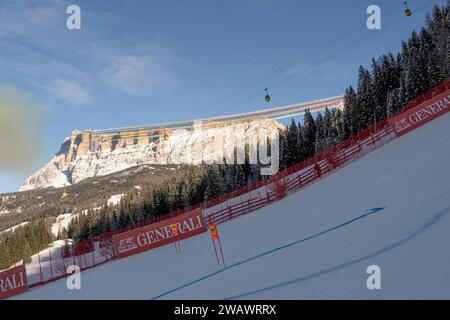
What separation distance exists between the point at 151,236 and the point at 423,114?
75.4 ft

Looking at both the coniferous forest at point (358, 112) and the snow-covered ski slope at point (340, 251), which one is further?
the coniferous forest at point (358, 112)

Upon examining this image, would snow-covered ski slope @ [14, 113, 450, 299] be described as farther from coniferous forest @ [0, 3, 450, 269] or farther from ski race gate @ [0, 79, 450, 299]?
coniferous forest @ [0, 3, 450, 269]

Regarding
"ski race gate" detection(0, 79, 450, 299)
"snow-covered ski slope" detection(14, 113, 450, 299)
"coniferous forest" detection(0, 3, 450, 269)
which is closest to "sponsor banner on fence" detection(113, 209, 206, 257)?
"ski race gate" detection(0, 79, 450, 299)

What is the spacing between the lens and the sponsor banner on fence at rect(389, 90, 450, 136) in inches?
1119

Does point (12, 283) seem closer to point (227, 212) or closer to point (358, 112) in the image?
point (227, 212)

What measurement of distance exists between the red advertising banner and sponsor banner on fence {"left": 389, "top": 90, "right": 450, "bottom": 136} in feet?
98.6

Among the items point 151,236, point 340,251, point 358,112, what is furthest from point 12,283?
point 358,112

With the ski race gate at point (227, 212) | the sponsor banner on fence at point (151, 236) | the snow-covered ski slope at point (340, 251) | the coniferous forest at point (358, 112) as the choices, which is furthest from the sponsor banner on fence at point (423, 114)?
the coniferous forest at point (358, 112)

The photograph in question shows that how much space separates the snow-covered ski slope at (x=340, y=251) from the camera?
6472mm

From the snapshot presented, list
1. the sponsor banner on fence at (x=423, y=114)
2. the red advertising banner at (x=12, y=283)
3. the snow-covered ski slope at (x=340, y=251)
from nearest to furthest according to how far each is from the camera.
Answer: the snow-covered ski slope at (x=340, y=251), the red advertising banner at (x=12, y=283), the sponsor banner on fence at (x=423, y=114)

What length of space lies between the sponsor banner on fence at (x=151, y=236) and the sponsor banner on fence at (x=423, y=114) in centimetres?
1856

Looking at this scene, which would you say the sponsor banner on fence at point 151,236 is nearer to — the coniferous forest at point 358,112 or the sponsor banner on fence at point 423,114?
the sponsor banner on fence at point 423,114

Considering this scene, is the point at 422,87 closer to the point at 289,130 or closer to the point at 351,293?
the point at 289,130

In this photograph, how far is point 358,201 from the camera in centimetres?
1473
